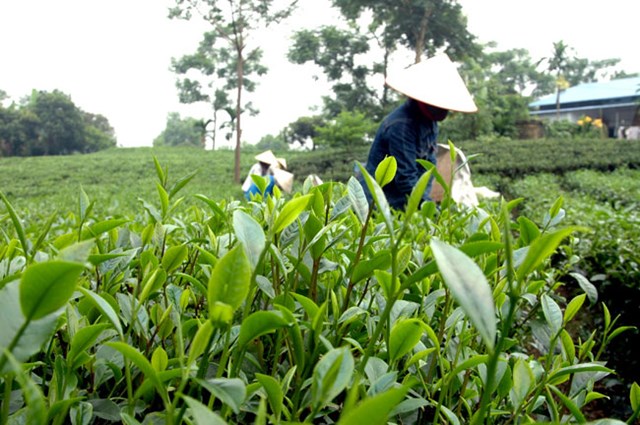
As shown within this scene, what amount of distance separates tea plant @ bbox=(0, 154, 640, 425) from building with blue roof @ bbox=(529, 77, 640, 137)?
97.4 ft

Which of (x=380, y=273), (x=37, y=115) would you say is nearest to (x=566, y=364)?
(x=380, y=273)

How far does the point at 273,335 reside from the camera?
59 centimetres

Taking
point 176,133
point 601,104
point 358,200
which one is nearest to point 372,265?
point 358,200

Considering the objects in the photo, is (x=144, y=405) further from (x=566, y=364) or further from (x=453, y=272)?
(x=566, y=364)

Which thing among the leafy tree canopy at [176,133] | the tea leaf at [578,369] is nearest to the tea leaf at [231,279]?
the tea leaf at [578,369]

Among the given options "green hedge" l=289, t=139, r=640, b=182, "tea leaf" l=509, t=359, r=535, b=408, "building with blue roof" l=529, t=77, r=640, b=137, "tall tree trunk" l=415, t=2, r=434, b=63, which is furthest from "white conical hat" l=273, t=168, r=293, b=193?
"building with blue roof" l=529, t=77, r=640, b=137

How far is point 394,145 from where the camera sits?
2.63 metres

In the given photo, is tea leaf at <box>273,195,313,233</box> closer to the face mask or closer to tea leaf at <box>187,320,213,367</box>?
tea leaf at <box>187,320,213,367</box>

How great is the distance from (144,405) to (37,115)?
1168 inches

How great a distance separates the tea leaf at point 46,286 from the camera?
27cm

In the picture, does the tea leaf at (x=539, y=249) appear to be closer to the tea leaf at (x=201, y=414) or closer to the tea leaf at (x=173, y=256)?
the tea leaf at (x=201, y=414)

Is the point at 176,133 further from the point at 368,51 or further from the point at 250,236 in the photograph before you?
the point at 250,236

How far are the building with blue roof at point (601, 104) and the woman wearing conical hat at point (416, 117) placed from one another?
2738 centimetres

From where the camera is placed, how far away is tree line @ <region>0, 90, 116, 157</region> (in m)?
24.6
